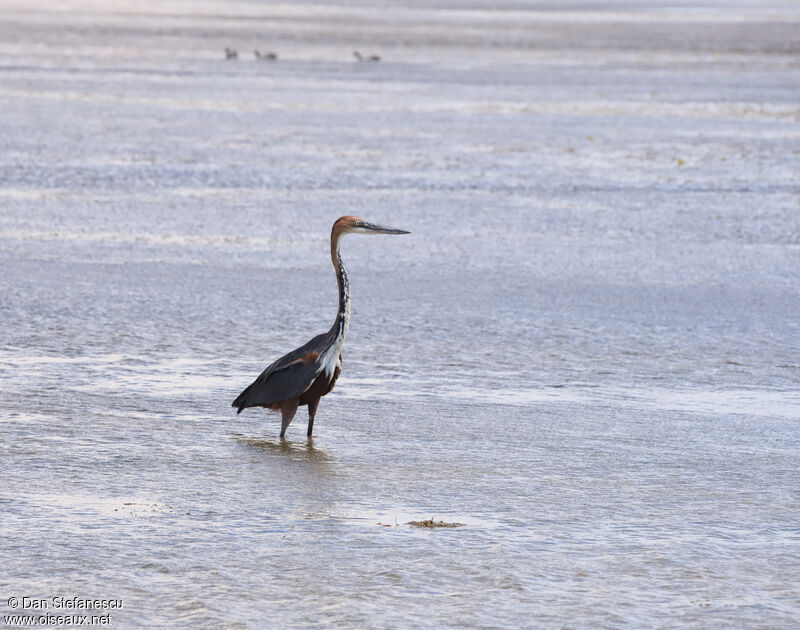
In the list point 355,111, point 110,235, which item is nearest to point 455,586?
point 110,235

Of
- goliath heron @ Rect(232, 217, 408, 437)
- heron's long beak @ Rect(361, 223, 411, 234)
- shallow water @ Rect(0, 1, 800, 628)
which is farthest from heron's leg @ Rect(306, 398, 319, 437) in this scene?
heron's long beak @ Rect(361, 223, 411, 234)

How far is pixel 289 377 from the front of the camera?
22.2 feet

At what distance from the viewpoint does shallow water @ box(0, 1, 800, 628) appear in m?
5.05

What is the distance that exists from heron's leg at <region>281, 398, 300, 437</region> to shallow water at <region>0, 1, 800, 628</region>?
0.40ft

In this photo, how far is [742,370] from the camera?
8.41 meters

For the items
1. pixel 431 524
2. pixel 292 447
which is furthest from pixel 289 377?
pixel 431 524

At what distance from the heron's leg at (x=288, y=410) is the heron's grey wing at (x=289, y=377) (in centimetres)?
5

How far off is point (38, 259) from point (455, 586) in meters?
7.14

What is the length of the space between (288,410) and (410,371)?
1.53 metres

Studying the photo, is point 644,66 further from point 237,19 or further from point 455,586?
point 455,586

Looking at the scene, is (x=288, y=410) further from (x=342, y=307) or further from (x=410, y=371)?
(x=410, y=371)

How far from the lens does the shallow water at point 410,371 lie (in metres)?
5.05

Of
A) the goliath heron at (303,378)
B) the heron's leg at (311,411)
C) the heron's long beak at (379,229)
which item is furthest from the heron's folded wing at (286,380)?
the heron's long beak at (379,229)

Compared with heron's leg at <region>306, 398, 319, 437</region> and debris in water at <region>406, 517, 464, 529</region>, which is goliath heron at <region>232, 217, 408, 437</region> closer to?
heron's leg at <region>306, 398, 319, 437</region>
